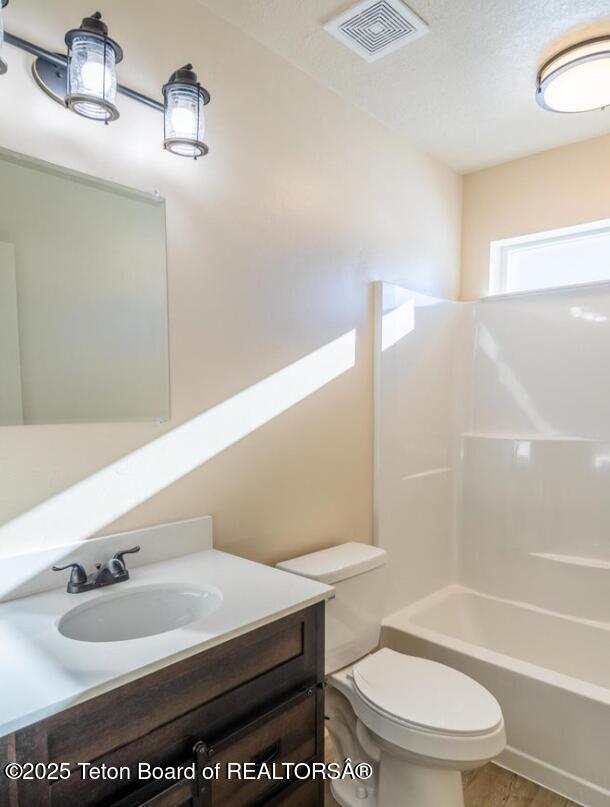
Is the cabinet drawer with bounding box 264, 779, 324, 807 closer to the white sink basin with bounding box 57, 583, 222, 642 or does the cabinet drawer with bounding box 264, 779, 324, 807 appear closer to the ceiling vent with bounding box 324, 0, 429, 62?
the white sink basin with bounding box 57, 583, 222, 642

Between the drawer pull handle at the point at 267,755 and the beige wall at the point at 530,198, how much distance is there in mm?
2449

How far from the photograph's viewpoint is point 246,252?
1772 millimetres

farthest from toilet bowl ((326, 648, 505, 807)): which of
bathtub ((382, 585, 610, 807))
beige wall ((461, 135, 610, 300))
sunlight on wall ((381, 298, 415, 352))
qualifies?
beige wall ((461, 135, 610, 300))

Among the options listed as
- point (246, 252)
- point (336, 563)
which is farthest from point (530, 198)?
point (336, 563)

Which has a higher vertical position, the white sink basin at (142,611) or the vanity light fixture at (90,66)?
the vanity light fixture at (90,66)

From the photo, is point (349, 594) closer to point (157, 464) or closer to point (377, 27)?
point (157, 464)

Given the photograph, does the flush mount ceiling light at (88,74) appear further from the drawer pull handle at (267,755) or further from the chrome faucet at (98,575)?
the drawer pull handle at (267,755)

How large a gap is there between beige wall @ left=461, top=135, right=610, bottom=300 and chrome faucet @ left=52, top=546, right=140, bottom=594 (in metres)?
2.38

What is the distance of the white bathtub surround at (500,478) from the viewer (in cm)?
238

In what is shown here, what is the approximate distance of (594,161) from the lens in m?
2.46

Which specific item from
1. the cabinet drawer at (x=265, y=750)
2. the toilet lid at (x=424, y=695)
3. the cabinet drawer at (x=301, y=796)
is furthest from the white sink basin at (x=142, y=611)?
the toilet lid at (x=424, y=695)

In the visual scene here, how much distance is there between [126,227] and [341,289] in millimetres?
964

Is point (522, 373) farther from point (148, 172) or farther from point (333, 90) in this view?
point (148, 172)

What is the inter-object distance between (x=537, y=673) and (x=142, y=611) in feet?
4.92
